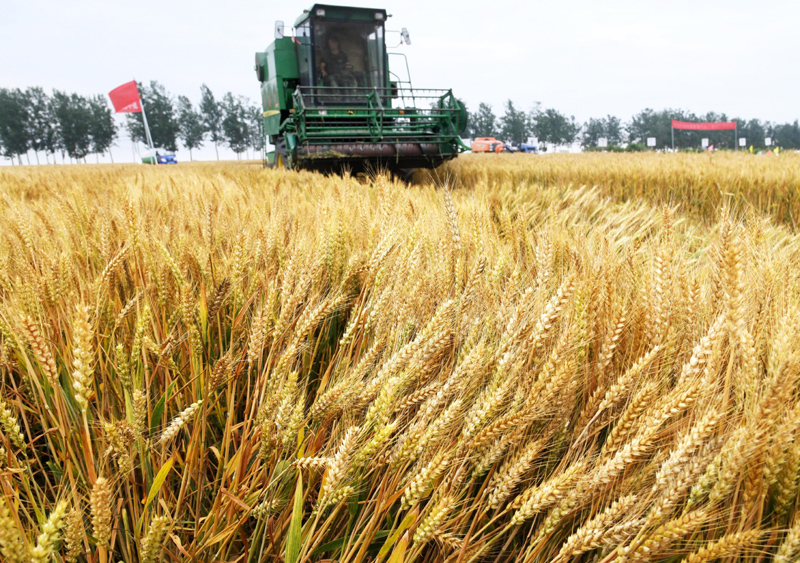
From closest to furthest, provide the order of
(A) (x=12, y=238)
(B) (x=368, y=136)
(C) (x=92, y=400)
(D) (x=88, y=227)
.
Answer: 1. (C) (x=92, y=400)
2. (A) (x=12, y=238)
3. (D) (x=88, y=227)
4. (B) (x=368, y=136)

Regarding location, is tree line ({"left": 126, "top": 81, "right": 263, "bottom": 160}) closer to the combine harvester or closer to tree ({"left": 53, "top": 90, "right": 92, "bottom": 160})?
tree ({"left": 53, "top": 90, "right": 92, "bottom": 160})

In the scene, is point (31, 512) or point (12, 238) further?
point (12, 238)

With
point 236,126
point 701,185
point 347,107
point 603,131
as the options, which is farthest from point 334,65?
point 603,131

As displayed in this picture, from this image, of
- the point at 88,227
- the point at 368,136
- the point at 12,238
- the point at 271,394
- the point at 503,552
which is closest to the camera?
the point at 503,552

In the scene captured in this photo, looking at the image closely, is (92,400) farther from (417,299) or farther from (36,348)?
(417,299)

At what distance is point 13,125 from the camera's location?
58719 mm

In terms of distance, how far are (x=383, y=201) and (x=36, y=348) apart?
5.03 ft

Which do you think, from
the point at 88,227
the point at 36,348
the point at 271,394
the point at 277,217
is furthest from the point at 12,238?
the point at 271,394

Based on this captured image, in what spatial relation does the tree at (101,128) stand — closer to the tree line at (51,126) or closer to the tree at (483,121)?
the tree line at (51,126)

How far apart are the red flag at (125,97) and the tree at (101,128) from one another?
47.1m

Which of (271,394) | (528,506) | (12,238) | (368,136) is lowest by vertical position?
(528,506)

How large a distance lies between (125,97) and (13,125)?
1994 inches

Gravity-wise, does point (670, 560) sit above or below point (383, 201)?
below

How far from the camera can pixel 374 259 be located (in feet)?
4.67
